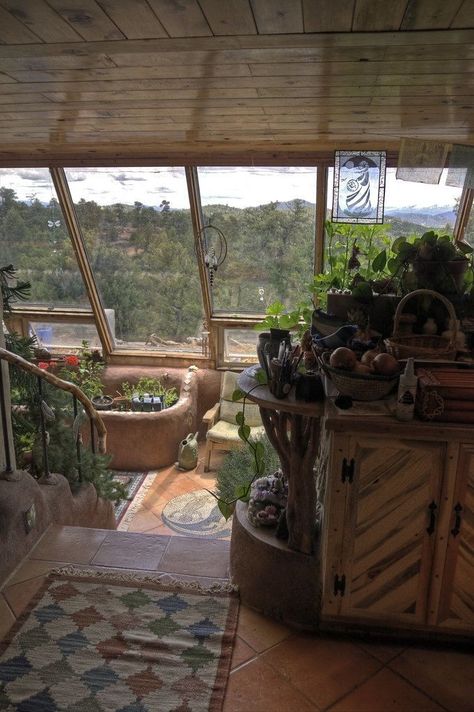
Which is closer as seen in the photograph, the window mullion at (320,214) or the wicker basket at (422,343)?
the wicker basket at (422,343)

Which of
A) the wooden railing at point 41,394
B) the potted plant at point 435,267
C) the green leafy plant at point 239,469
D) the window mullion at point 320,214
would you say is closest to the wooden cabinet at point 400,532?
the potted plant at point 435,267

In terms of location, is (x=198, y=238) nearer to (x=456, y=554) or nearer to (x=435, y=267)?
(x=435, y=267)

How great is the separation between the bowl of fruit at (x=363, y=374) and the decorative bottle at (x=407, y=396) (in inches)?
3.0

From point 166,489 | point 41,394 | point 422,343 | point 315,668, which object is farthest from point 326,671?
point 166,489

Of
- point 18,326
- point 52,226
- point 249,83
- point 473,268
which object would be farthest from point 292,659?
point 18,326

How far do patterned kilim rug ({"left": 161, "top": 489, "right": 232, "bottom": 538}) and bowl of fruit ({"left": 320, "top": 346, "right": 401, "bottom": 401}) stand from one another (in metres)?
2.80

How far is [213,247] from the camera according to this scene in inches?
211

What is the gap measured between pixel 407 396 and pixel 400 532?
500 millimetres

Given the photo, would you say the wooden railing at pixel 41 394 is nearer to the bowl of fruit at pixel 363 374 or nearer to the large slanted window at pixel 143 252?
the bowl of fruit at pixel 363 374

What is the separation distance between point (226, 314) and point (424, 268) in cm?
389

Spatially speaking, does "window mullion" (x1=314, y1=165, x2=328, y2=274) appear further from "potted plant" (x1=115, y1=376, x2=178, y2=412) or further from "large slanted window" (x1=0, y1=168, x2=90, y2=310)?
"large slanted window" (x1=0, y1=168, x2=90, y2=310)

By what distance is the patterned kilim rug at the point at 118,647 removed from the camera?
1742 millimetres

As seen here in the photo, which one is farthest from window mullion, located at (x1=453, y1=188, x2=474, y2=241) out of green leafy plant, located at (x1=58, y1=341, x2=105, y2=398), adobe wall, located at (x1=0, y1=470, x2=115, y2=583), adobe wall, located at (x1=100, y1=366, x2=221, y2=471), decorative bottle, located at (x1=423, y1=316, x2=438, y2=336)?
green leafy plant, located at (x1=58, y1=341, x2=105, y2=398)

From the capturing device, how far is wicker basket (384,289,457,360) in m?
1.94
